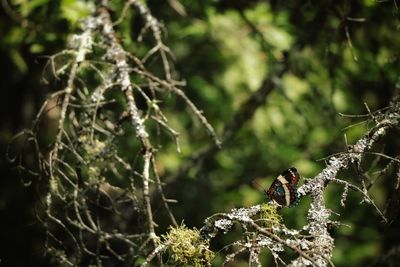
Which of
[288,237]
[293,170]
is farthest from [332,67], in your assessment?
[288,237]

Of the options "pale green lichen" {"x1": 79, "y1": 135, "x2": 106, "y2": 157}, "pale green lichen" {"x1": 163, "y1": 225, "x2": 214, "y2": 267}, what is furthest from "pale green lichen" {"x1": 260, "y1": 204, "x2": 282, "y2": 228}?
"pale green lichen" {"x1": 79, "y1": 135, "x2": 106, "y2": 157}

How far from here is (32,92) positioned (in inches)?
223

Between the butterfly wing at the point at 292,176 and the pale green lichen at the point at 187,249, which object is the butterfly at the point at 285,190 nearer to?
the butterfly wing at the point at 292,176

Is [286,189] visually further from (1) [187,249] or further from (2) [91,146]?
(2) [91,146]

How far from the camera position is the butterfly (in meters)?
1.83

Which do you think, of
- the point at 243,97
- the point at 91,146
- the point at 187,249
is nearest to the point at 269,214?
the point at 187,249

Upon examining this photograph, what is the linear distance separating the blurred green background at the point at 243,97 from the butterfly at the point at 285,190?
85.9 inches

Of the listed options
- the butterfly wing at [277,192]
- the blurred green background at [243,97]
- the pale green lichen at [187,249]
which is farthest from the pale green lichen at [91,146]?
the blurred green background at [243,97]

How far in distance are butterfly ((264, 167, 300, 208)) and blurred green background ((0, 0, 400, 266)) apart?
218 centimetres

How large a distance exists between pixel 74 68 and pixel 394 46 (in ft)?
9.99

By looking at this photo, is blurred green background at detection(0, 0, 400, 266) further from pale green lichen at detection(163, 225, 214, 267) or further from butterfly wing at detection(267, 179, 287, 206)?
pale green lichen at detection(163, 225, 214, 267)

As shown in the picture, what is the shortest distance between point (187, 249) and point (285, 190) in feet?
1.47

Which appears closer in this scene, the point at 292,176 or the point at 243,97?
the point at 292,176

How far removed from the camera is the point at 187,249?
1729mm
